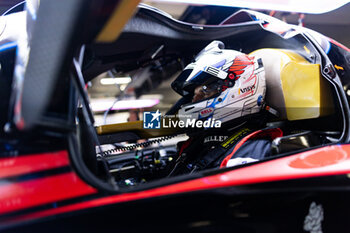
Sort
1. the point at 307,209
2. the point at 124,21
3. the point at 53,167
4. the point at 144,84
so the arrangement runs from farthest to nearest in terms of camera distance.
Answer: the point at 144,84
the point at 307,209
the point at 53,167
the point at 124,21

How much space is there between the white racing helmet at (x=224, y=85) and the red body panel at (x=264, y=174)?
0.37 meters

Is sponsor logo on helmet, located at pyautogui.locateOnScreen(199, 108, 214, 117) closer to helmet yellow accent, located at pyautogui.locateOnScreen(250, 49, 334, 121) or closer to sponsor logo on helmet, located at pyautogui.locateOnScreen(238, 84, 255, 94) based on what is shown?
sponsor logo on helmet, located at pyautogui.locateOnScreen(238, 84, 255, 94)

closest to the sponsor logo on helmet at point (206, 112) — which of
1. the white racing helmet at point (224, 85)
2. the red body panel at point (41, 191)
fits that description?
the white racing helmet at point (224, 85)

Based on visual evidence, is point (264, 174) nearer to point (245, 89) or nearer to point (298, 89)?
point (245, 89)

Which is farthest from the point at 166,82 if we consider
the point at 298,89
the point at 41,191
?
the point at 41,191

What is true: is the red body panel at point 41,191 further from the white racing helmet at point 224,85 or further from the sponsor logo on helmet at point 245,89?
the sponsor logo on helmet at point 245,89

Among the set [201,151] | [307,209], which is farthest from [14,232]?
[201,151]

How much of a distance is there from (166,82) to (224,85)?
928mm

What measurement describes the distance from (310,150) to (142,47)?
0.90 meters

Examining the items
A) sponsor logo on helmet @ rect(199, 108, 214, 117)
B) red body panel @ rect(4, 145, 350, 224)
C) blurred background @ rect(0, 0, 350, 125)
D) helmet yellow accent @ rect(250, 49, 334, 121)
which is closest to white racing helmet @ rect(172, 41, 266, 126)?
sponsor logo on helmet @ rect(199, 108, 214, 117)

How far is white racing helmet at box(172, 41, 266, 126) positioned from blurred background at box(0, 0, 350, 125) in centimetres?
72

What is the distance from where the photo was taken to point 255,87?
1.26m

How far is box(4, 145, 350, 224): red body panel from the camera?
651 mm

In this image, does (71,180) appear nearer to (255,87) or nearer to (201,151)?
(201,151)
